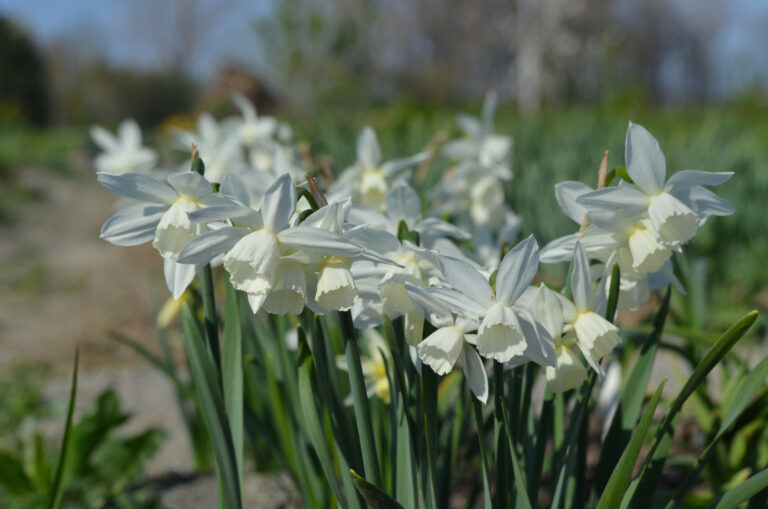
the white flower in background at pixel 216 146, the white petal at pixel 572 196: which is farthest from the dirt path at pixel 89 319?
the white petal at pixel 572 196

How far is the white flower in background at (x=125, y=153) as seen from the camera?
4.90 feet

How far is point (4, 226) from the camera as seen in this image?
6250 mm

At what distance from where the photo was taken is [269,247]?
28.7 inches

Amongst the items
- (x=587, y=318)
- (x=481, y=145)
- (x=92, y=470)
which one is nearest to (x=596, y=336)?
(x=587, y=318)

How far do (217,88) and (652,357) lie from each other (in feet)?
55.3

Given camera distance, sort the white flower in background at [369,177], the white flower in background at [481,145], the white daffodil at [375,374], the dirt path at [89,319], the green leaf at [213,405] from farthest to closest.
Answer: the dirt path at [89,319] < the white flower in background at [481,145] < the white flower in background at [369,177] < the white daffodil at [375,374] < the green leaf at [213,405]

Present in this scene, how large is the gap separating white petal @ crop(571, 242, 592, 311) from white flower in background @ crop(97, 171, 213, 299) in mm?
Result: 478

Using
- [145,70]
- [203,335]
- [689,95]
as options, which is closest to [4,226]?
[203,335]

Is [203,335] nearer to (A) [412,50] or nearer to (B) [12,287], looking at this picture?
(B) [12,287]

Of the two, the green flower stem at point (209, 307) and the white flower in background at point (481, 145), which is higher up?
the white flower in background at point (481, 145)

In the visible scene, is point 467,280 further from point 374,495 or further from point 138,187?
point 138,187

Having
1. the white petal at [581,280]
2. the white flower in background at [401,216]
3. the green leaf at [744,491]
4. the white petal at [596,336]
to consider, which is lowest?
the green leaf at [744,491]

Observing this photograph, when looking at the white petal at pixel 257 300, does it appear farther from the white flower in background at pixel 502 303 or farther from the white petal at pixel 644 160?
the white petal at pixel 644 160

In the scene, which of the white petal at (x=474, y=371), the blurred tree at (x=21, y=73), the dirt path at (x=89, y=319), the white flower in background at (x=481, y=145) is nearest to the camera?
the white petal at (x=474, y=371)
